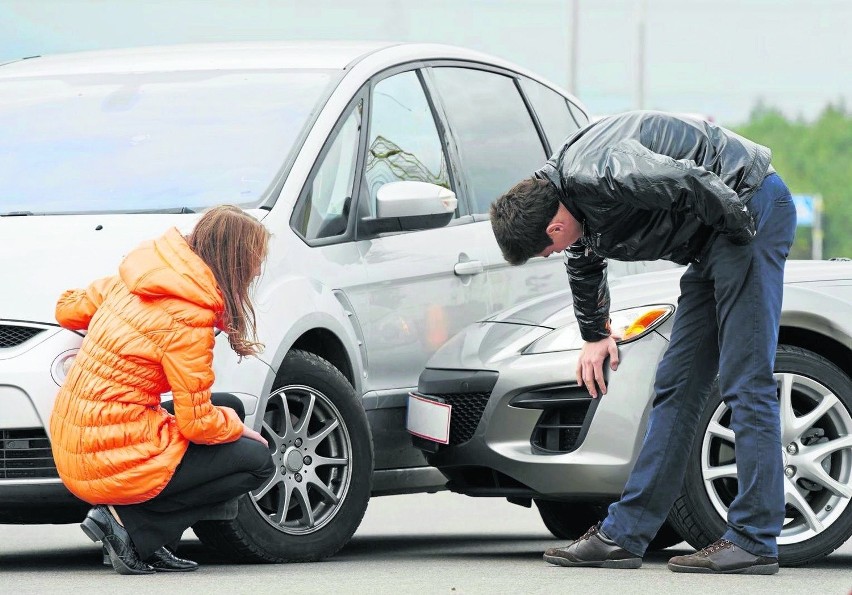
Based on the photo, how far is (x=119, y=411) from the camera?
498 centimetres

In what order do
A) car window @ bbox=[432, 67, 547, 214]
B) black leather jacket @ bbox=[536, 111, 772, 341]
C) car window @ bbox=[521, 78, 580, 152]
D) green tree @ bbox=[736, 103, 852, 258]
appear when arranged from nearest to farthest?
black leather jacket @ bbox=[536, 111, 772, 341], car window @ bbox=[432, 67, 547, 214], car window @ bbox=[521, 78, 580, 152], green tree @ bbox=[736, 103, 852, 258]

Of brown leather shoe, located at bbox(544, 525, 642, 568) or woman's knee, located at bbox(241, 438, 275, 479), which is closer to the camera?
woman's knee, located at bbox(241, 438, 275, 479)

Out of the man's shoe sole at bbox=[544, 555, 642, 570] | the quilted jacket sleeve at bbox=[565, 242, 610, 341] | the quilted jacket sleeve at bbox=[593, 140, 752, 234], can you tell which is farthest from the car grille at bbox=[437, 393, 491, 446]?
the quilted jacket sleeve at bbox=[593, 140, 752, 234]

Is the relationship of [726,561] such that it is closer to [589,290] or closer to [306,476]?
[589,290]

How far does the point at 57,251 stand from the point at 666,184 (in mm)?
2033

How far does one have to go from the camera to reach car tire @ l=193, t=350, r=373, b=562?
17.6ft

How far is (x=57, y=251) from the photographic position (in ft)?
17.3

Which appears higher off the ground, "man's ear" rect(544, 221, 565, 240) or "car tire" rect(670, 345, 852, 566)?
"man's ear" rect(544, 221, 565, 240)

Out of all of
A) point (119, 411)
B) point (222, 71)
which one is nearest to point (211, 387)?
point (119, 411)

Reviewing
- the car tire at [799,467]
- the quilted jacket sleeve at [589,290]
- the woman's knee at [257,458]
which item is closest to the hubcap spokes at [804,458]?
the car tire at [799,467]

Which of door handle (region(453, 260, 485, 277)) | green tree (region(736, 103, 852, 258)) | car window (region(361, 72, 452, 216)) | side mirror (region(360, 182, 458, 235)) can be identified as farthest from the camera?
green tree (region(736, 103, 852, 258))

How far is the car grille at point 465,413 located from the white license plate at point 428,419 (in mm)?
26

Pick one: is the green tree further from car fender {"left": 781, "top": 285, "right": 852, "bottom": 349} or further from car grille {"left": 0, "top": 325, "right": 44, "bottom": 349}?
car grille {"left": 0, "top": 325, "right": 44, "bottom": 349}

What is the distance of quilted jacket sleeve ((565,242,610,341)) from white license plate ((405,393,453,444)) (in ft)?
2.13
